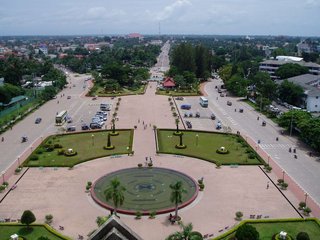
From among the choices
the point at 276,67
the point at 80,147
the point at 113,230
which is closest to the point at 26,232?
the point at 113,230

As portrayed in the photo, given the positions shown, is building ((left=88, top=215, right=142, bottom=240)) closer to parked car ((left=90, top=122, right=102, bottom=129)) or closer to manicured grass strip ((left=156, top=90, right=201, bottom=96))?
parked car ((left=90, top=122, right=102, bottom=129))

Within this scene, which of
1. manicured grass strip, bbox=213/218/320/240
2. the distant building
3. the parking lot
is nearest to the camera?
manicured grass strip, bbox=213/218/320/240

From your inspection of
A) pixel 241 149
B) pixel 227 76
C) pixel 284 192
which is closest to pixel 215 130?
pixel 241 149

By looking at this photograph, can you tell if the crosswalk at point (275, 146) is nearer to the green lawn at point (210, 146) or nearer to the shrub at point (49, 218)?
the green lawn at point (210, 146)

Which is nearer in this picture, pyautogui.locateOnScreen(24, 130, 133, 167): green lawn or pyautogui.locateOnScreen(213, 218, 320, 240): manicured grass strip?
pyautogui.locateOnScreen(213, 218, 320, 240): manicured grass strip

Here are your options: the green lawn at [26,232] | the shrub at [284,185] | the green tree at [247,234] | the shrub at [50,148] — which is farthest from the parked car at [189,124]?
the green lawn at [26,232]

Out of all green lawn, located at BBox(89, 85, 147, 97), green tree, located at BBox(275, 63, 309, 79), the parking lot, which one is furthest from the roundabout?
green tree, located at BBox(275, 63, 309, 79)
